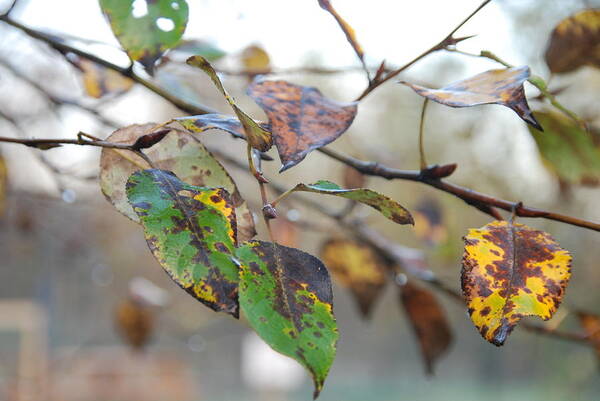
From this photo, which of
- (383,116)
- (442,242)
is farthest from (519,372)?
(442,242)

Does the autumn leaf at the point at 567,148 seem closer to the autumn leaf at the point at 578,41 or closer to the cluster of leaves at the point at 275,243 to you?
the autumn leaf at the point at 578,41

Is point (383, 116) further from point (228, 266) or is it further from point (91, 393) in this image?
point (228, 266)

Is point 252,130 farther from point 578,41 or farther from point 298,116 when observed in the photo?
point 578,41

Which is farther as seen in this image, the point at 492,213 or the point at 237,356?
the point at 237,356

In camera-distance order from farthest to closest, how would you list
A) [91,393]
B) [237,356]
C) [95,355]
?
1. [237,356]
2. [95,355]
3. [91,393]

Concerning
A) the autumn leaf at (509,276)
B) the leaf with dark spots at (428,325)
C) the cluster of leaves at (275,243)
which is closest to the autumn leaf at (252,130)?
the cluster of leaves at (275,243)

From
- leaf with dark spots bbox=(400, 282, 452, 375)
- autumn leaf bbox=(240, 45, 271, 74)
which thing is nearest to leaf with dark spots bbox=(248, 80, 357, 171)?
leaf with dark spots bbox=(400, 282, 452, 375)

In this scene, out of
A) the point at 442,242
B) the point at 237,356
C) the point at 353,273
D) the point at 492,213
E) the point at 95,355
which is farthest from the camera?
the point at 237,356
